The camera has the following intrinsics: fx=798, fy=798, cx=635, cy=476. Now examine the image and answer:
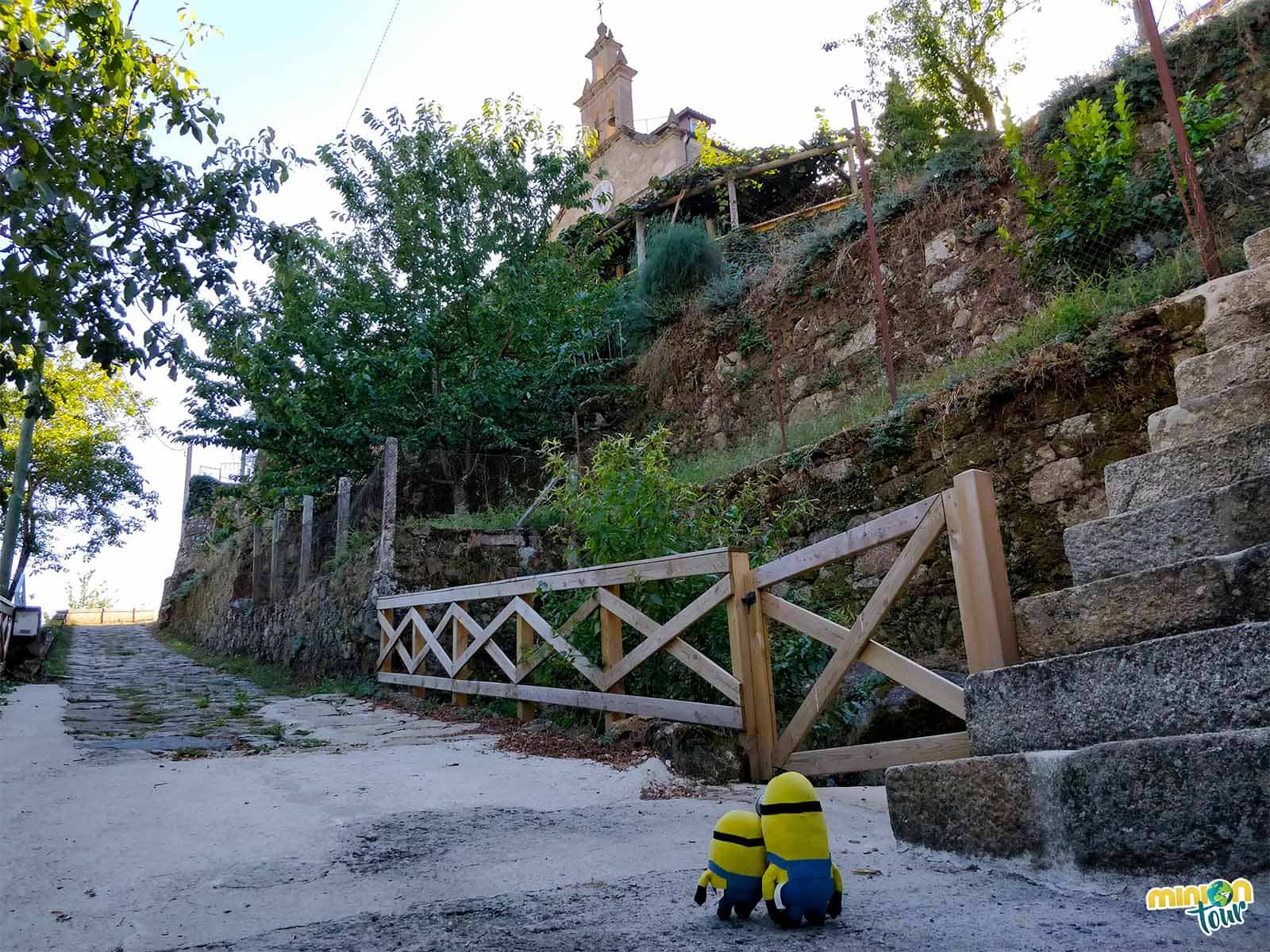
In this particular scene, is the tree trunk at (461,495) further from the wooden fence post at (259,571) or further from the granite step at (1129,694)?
the granite step at (1129,694)

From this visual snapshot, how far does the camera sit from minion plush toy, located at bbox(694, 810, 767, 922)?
1.57 m

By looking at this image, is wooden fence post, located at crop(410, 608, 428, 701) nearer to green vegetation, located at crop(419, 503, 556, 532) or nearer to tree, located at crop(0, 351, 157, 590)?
green vegetation, located at crop(419, 503, 556, 532)

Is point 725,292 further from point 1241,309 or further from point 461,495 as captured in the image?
point 1241,309

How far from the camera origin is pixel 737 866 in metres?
1.58

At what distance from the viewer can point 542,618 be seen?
4879 millimetres

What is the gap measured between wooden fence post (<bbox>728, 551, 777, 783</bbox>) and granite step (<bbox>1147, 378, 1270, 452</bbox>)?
1599 millimetres

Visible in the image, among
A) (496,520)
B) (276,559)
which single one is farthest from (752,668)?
(276,559)

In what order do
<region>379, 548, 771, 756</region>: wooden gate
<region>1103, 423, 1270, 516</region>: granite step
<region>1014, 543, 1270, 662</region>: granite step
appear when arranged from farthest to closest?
<region>379, 548, 771, 756</region>: wooden gate
<region>1103, 423, 1270, 516</region>: granite step
<region>1014, 543, 1270, 662</region>: granite step

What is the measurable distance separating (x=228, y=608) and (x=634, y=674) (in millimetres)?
11605

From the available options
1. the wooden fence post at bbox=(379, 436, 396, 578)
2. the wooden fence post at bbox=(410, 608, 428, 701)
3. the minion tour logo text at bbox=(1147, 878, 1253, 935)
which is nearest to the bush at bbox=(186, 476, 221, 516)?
the wooden fence post at bbox=(379, 436, 396, 578)

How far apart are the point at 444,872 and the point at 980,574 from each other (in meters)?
1.66

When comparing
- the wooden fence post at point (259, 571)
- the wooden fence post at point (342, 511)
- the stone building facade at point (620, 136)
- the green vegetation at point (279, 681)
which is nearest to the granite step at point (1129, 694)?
the green vegetation at point (279, 681)

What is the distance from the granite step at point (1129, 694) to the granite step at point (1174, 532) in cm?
42

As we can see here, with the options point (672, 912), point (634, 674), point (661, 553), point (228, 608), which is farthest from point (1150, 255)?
point (228, 608)
